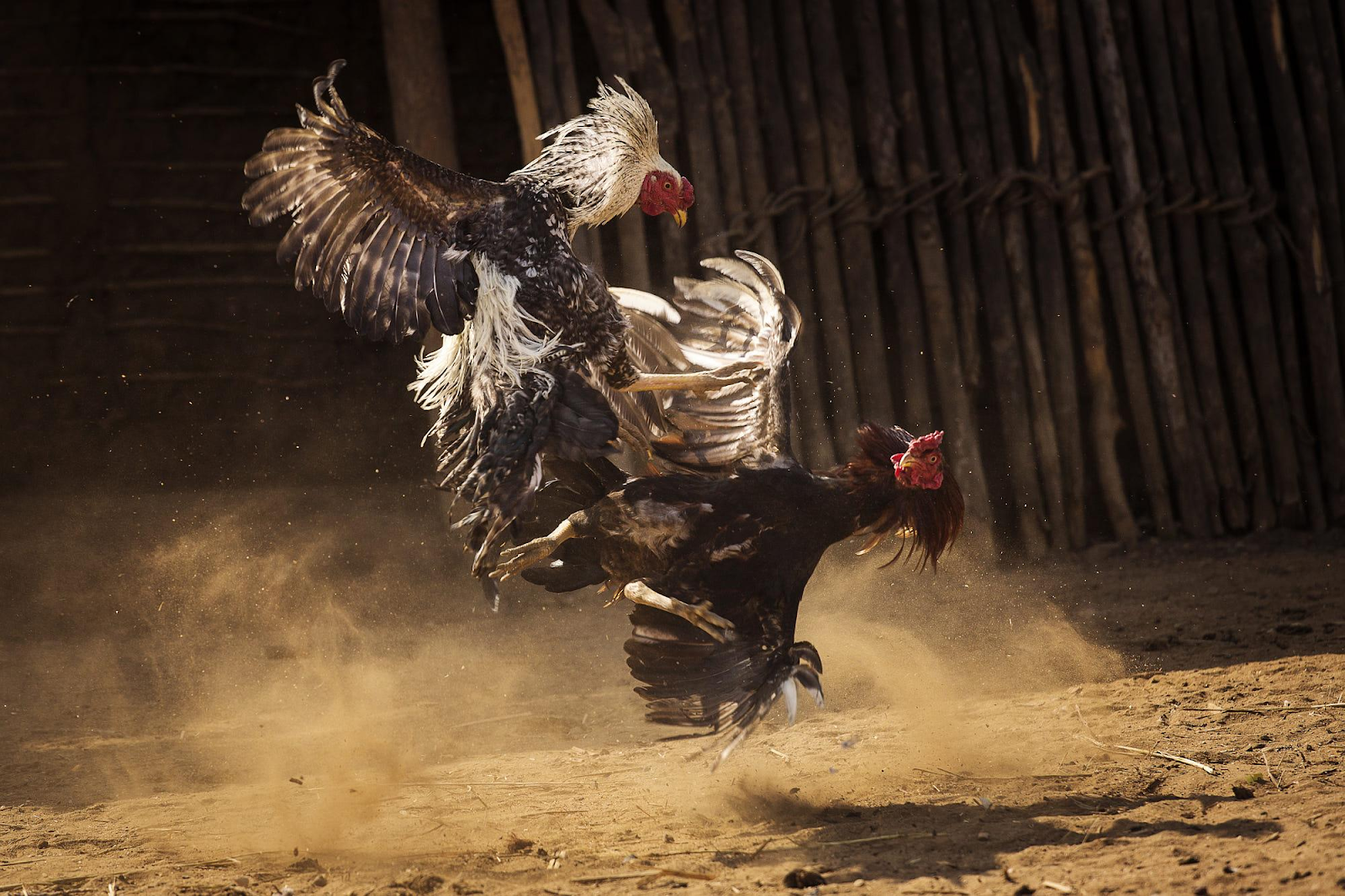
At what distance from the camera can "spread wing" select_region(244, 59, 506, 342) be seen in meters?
3.53

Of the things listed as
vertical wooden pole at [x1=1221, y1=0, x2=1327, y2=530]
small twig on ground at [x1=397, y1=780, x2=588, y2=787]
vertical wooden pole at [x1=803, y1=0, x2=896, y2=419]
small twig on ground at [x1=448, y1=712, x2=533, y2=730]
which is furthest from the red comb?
vertical wooden pole at [x1=1221, y1=0, x2=1327, y2=530]

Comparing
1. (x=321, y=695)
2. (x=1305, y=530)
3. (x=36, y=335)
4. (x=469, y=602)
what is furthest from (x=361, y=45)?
(x=1305, y=530)

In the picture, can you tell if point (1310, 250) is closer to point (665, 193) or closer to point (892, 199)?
point (892, 199)

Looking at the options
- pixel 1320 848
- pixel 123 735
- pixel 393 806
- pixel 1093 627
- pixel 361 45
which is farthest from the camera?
pixel 361 45

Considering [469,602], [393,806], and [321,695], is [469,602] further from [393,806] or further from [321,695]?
[393,806]

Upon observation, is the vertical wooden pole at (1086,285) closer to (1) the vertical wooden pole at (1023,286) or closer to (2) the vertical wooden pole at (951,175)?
(1) the vertical wooden pole at (1023,286)

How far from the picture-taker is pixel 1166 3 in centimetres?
679

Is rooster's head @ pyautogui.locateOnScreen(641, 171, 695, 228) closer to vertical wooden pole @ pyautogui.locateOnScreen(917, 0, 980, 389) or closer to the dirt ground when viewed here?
the dirt ground

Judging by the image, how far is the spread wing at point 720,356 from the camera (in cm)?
411

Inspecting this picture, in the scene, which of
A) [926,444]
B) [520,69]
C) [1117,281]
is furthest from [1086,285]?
[520,69]

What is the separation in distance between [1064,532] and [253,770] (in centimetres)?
479

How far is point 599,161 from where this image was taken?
12.4 ft

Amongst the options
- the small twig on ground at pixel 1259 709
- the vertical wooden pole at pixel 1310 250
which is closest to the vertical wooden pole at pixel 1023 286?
the vertical wooden pole at pixel 1310 250

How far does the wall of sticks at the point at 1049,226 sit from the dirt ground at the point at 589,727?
2.07 ft
